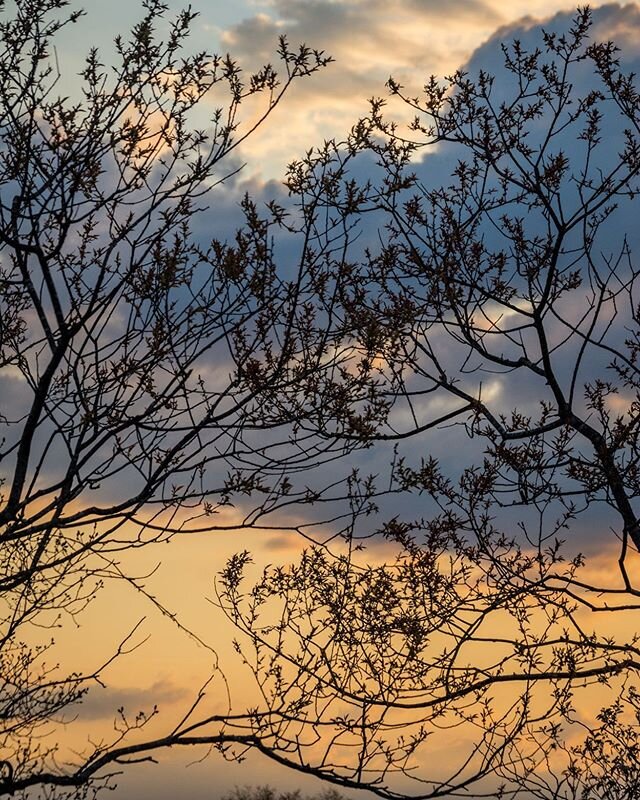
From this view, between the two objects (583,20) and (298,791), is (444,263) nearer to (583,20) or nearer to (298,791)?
(583,20)

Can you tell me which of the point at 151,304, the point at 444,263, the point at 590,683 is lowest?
the point at 590,683

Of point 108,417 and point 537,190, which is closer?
point 108,417

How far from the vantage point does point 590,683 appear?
9266 millimetres

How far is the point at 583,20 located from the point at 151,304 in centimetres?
554

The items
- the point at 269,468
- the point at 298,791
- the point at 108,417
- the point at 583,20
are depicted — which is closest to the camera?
the point at 108,417

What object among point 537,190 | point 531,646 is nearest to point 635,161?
point 537,190

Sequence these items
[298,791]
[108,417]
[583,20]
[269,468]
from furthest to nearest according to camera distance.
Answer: [298,791] → [583,20] → [269,468] → [108,417]

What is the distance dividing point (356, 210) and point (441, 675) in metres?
4.23

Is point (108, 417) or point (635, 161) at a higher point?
point (635, 161)

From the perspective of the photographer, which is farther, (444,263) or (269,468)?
(444,263)

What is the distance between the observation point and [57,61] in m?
7.08

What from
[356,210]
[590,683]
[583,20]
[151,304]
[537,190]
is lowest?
[590,683]

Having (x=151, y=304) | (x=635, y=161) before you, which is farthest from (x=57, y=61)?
(x=635, y=161)

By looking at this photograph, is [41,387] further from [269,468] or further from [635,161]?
[635,161]
